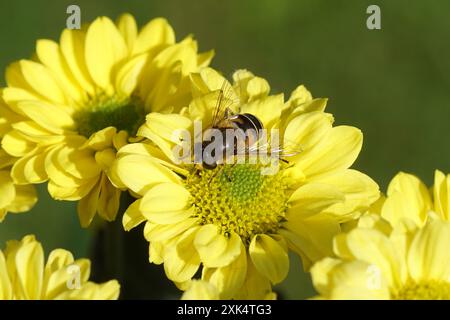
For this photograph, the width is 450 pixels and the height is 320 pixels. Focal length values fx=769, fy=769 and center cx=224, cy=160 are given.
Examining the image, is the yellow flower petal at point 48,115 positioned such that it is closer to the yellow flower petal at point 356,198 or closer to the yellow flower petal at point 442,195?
the yellow flower petal at point 356,198

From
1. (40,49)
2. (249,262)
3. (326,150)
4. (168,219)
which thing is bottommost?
(249,262)

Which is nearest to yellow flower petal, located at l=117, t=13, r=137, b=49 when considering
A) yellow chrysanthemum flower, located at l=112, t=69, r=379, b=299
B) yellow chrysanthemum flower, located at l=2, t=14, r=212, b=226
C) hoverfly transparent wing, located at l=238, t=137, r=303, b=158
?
yellow chrysanthemum flower, located at l=2, t=14, r=212, b=226

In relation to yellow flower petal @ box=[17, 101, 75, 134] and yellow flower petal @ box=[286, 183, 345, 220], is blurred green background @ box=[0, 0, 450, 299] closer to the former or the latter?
yellow flower petal @ box=[17, 101, 75, 134]

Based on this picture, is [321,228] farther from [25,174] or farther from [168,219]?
[25,174]

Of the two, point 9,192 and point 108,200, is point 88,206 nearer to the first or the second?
point 108,200

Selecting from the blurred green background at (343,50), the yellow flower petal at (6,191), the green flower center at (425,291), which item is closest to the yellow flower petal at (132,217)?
the yellow flower petal at (6,191)

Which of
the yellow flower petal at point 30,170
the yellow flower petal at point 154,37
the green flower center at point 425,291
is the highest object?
the yellow flower petal at point 154,37

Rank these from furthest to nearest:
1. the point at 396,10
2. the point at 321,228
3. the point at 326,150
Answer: the point at 396,10
the point at 326,150
the point at 321,228

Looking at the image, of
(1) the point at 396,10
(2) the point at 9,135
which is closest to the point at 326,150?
(2) the point at 9,135
